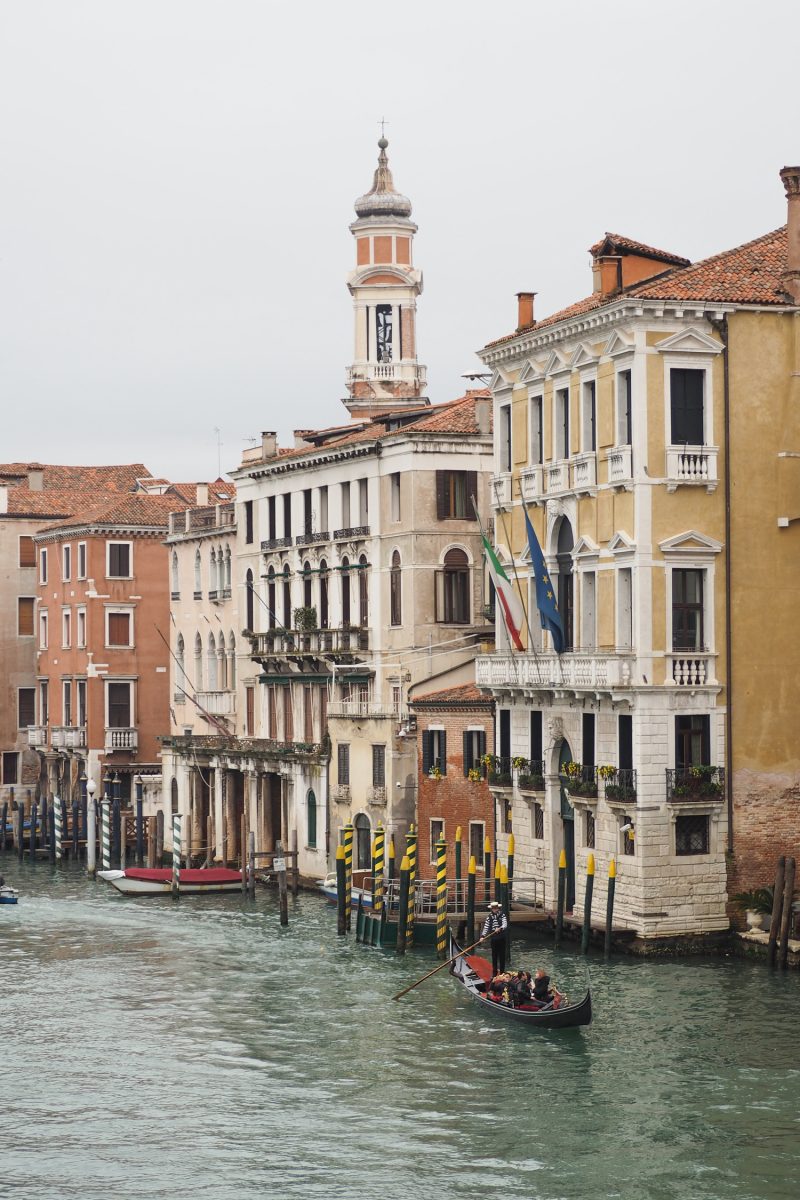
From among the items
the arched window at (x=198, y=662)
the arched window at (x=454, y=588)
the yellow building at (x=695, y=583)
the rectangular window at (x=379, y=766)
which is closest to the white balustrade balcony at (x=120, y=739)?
the arched window at (x=198, y=662)

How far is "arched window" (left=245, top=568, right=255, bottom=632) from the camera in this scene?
214 ft

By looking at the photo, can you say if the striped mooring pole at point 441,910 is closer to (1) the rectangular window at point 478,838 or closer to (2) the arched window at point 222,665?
(1) the rectangular window at point 478,838

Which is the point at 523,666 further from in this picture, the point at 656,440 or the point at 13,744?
the point at 13,744

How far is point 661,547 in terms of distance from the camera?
41500mm

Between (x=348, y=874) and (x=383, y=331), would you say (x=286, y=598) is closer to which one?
(x=348, y=874)

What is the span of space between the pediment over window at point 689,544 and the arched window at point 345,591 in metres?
18.3

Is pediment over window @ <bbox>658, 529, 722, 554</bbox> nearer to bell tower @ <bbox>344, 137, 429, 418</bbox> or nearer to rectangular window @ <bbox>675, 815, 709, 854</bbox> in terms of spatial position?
rectangular window @ <bbox>675, 815, 709, 854</bbox>

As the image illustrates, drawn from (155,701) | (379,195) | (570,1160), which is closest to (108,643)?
(155,701)

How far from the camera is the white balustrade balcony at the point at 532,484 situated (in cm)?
4647

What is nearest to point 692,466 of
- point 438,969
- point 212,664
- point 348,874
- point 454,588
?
point 438,969

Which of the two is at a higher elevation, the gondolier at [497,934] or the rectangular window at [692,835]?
the rectangular window at [692,835]

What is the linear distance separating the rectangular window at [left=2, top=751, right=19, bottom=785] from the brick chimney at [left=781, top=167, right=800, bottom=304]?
46.6 meters

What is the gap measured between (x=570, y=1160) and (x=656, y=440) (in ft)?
56.8

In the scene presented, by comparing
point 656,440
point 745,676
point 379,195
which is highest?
point 379,195
